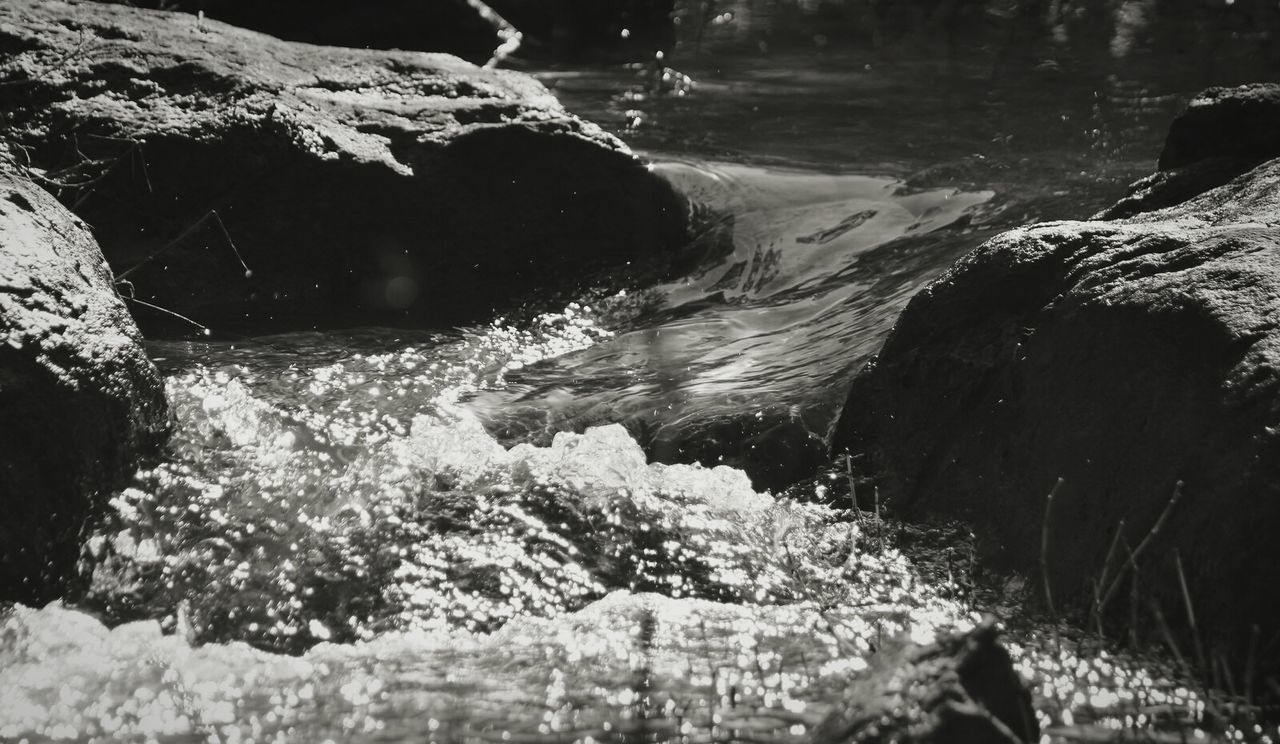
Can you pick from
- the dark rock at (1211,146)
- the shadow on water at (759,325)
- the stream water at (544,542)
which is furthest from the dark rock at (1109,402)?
the shadow on water at (759,325)

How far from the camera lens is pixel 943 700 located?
6.81ft

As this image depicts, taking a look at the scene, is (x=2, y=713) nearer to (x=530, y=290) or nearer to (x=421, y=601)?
(x=421, y=601)

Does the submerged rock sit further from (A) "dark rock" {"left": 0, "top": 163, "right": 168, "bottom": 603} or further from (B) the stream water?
(A) "dark rock" {"left": 0, "top": 163, "right": 168, "bottom": 603}

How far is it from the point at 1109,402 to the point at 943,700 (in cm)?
142

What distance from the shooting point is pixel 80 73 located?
5.55m

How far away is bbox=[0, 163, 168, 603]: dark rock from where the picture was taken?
3.40m

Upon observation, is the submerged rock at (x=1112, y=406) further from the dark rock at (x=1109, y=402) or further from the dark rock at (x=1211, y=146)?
the dark rock at (x=1211, y=146)

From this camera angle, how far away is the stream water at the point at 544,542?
8.85 ft

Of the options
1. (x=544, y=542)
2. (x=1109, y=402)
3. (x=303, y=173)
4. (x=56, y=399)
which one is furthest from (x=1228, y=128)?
(x=56, y=399)

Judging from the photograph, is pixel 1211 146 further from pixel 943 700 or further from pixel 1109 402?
pixel 943 700

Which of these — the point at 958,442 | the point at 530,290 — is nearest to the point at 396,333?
the point at 530,290

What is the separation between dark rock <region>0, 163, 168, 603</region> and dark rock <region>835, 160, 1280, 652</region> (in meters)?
2.31

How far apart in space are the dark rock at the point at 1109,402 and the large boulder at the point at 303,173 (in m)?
2.39

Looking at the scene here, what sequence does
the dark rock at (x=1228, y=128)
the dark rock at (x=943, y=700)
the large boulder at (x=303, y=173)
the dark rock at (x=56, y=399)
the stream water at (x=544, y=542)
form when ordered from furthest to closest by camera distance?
the large boulder at (x=303, y=173)
the dark rock at (x=1228, y=128)
the dark rock at (x=56, y=399)
the stream water at (x=544, y=542)
the dark rock at (x=943, y=700)
